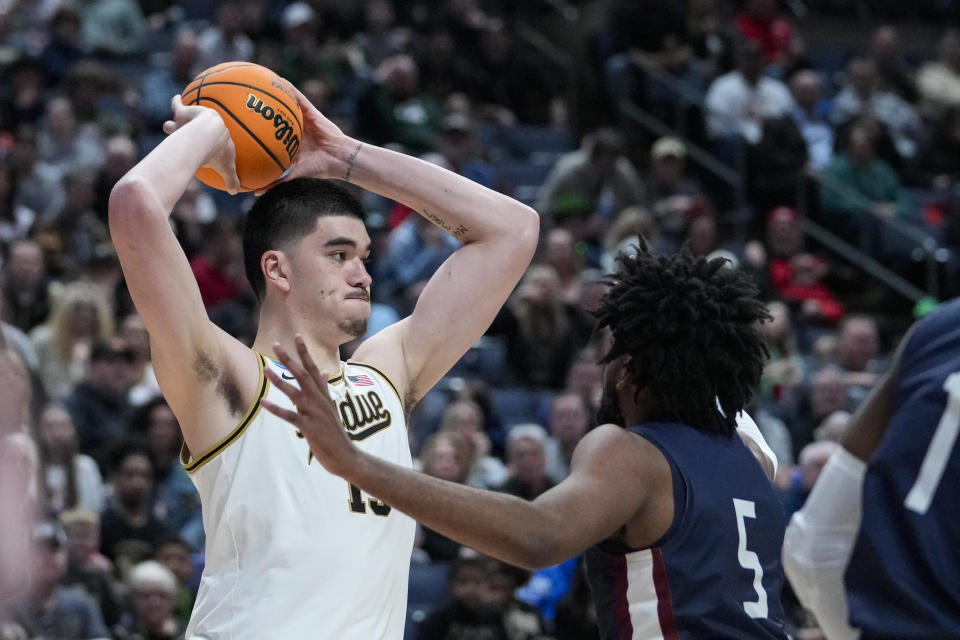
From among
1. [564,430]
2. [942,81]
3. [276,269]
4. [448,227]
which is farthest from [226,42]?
[276,269]

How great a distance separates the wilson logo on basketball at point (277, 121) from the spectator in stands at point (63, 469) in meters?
4.30

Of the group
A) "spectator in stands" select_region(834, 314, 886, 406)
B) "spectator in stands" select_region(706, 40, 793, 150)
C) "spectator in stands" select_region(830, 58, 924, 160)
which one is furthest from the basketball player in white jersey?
"spectator in stands" select_region(830, 58, 924, 160)

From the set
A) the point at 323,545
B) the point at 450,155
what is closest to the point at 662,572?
the point at 323,545

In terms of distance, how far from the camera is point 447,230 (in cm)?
459

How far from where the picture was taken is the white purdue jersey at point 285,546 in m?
3.72

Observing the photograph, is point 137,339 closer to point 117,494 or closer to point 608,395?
point 117,494

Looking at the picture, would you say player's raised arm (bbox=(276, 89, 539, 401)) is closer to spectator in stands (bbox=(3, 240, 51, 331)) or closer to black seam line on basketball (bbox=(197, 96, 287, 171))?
black seam line on basketball (bbox=(197, 96, 287, 171))

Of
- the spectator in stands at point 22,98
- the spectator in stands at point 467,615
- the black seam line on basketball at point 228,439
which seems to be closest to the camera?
the black seam line on basketball at point 228,439

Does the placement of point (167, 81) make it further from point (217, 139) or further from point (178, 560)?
point (217, 139)

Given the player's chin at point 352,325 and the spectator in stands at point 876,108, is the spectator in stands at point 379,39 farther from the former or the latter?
the player's chin at point 352,325

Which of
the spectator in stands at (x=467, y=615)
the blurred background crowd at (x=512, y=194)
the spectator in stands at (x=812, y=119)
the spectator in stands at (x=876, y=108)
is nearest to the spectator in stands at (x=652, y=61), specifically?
the blurred background crowd at (x=512, y=194)

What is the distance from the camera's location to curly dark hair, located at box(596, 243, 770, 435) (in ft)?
11.5

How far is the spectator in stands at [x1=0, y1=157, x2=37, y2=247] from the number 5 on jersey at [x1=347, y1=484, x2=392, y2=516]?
6999mm

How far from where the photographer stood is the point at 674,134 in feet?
45.8
